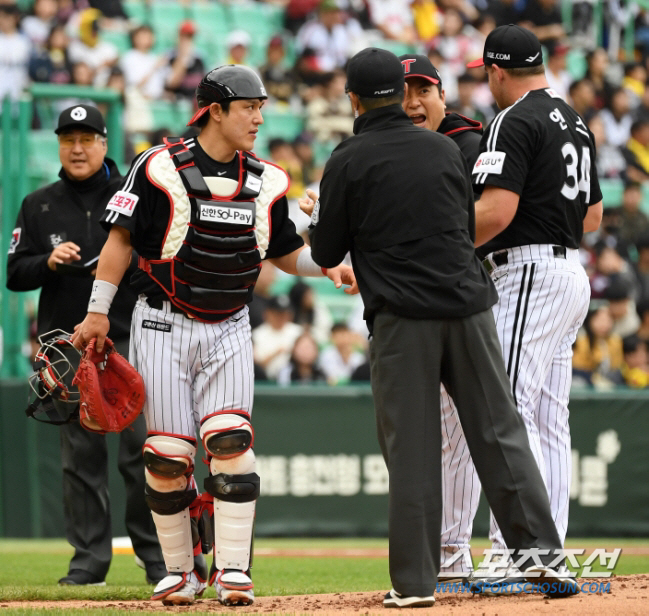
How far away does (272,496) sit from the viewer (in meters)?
9.24

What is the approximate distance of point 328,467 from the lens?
30.7 feet

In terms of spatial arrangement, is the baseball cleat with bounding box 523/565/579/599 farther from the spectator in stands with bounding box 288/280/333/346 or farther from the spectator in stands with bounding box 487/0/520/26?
the spectator in stands with bounding box 487/0/520/26

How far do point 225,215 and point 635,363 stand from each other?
25.6 ft

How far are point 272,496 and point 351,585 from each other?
3.49 m

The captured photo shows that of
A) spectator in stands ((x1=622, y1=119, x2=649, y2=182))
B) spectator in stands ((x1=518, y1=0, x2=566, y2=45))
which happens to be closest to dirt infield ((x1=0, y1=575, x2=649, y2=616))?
spectator in stands ((x1=622, y1=119, x2=649, y2=182))

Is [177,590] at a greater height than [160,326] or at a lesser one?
lesser

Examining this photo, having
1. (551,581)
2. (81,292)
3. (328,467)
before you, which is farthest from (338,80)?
(551,581)

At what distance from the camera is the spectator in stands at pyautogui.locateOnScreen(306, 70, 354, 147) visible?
14594 mm

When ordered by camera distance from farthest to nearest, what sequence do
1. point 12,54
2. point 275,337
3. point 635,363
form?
point 12,54, point 635,363, point 275,337

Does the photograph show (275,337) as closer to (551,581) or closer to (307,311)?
(307,311)

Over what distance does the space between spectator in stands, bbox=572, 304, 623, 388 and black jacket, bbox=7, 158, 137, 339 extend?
6.63 meters

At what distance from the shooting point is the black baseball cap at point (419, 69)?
17.0 ft

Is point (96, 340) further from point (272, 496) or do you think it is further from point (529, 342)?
point (272, 496)

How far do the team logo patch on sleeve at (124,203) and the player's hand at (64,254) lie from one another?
1.16m
